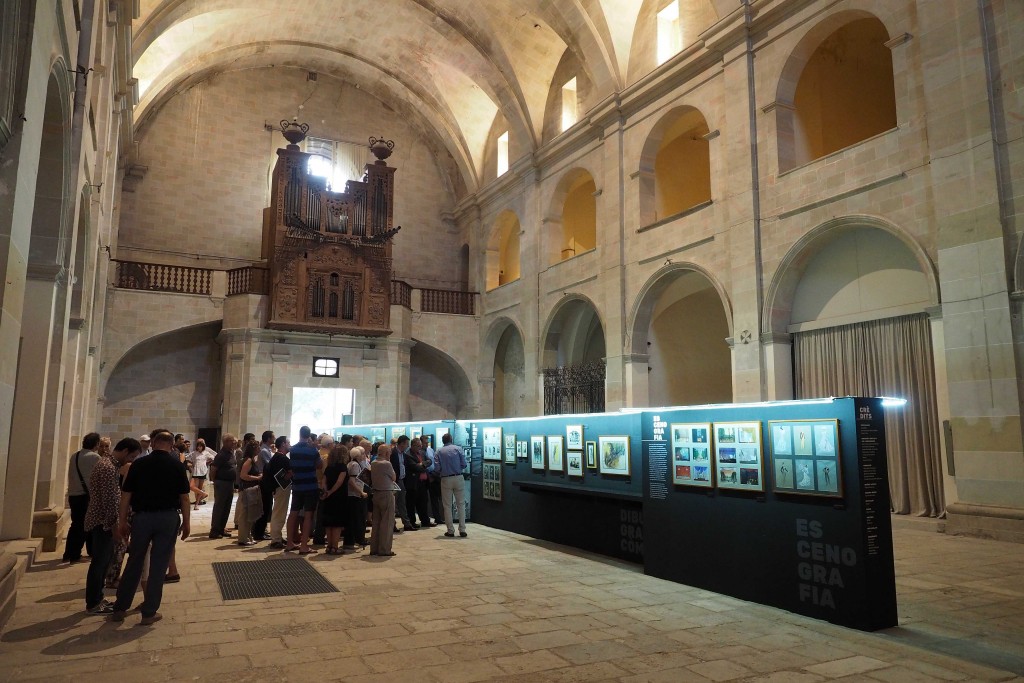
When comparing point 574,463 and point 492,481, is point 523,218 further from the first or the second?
point 574,463

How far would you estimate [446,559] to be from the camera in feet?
26.8

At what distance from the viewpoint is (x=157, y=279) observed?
20.6 m

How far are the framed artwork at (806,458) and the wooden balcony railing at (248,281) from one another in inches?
642

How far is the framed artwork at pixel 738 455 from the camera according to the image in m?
6.11

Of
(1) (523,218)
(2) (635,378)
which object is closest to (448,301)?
(1) (523,218)

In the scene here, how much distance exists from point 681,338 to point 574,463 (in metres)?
9.48

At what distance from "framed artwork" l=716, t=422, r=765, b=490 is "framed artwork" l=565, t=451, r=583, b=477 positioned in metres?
2.40

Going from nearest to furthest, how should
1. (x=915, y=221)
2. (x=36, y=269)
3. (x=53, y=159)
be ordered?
(x=53, y=159)
(x=36, y=269)
(x=915, y=221)

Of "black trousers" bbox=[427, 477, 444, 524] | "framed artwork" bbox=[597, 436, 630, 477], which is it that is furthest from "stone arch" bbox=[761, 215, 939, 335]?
"black trousers" bbox=[427, 477, 444, 524]

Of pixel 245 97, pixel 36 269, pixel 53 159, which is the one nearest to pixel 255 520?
pixel 36 269

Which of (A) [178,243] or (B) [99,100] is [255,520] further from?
(A) [178,243]

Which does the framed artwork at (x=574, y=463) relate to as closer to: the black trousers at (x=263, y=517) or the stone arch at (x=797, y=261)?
the black trousers at (x=263, y=517)

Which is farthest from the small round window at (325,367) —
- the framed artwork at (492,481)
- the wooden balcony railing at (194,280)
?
the framed artwork at (492,481)

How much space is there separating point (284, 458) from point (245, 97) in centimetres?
1776
